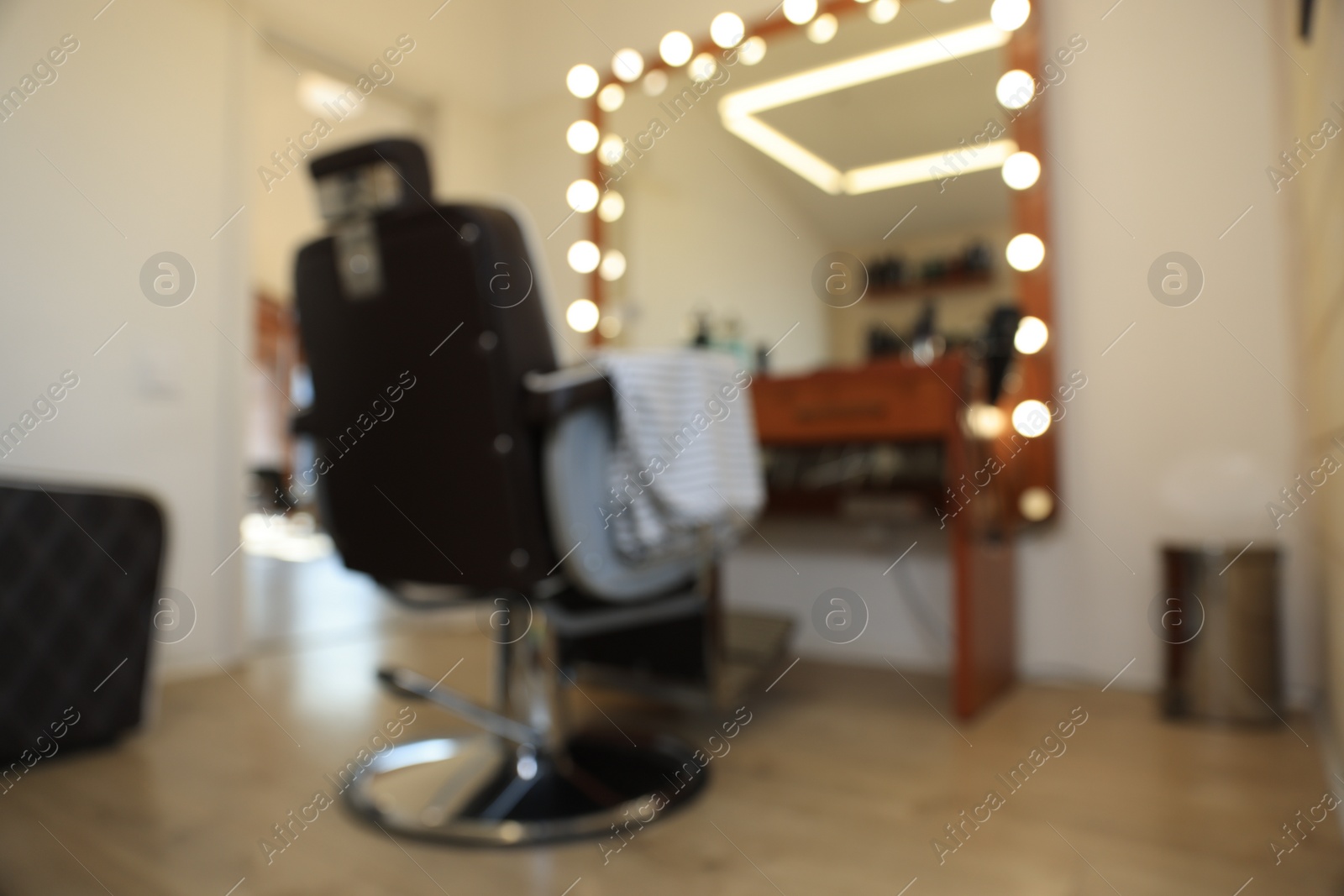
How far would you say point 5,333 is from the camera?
1.83 meters

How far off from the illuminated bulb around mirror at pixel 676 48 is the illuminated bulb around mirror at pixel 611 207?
480mm

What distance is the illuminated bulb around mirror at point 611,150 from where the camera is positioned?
294 cm

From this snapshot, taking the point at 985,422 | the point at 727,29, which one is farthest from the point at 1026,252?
the point at 727,29

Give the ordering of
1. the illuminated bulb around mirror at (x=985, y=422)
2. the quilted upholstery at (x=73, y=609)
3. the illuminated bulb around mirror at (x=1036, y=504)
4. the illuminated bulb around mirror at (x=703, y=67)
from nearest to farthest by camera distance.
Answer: the quilted upholstery at (x=73, y=609)
the illuminated bulb around mirror at (x=985, y=422)
the illuminated bulb around mirror at (x=1036, y=504)
the illuminated bulb around mirror at (x=703, y=67)

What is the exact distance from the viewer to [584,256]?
3.05 metres

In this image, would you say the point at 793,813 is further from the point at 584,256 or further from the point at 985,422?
the point at 584,256

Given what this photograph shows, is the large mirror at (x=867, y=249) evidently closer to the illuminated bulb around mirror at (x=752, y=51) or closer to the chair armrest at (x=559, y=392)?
the illuminated bulb around mirror at (x=752, y=51)

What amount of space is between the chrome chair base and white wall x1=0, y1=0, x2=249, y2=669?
0.87m

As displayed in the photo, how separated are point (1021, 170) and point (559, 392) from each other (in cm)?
166

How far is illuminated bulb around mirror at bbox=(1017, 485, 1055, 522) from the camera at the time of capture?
2.17 m

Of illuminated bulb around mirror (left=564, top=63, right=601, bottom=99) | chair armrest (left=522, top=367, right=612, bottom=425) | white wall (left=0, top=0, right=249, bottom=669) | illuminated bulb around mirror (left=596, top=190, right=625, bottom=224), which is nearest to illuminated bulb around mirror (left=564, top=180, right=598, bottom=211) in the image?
illuminated bulb around mirror (left=596, top=190, right=625, bottom=224)

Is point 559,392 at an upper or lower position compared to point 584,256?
lower

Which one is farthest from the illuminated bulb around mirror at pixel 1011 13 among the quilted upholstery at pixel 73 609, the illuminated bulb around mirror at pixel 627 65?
the quilted upholstery at pixel 73 609

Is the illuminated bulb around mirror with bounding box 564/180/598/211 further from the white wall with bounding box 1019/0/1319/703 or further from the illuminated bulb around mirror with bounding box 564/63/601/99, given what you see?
the white wall with bounding box 1019/0/1319/703
